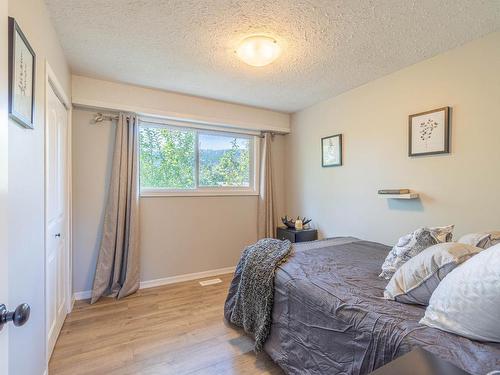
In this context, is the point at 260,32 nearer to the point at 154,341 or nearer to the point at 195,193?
the point at 195,193

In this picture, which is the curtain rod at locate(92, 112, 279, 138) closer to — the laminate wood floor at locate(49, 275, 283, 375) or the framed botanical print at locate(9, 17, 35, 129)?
the framed botanical print at locate(9, 17, 35, 129)

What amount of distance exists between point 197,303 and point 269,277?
3.99 feet

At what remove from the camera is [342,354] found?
4.26ft

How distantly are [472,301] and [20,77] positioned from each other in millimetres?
2139

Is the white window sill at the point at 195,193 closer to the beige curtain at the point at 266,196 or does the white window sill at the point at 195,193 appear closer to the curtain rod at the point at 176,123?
the beige curtain at the point at 266,196

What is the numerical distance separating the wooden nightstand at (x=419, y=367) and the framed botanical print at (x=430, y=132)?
2.05 meters

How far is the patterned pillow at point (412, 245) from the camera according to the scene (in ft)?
5.43

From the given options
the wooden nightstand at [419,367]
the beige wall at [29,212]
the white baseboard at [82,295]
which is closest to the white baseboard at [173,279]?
the white baseboard at [82,295]

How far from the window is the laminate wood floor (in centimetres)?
132

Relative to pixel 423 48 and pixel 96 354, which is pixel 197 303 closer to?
pixel 96 354

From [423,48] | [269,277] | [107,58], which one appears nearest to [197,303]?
[269,277]

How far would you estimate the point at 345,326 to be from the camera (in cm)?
130

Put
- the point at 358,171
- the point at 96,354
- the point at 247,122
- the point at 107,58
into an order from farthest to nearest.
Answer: the point at 247,122 → the point at 358,171 → the point at 107,58 → the point at 96,354

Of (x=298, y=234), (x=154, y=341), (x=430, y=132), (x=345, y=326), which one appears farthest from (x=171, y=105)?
(x=345, y=326)
